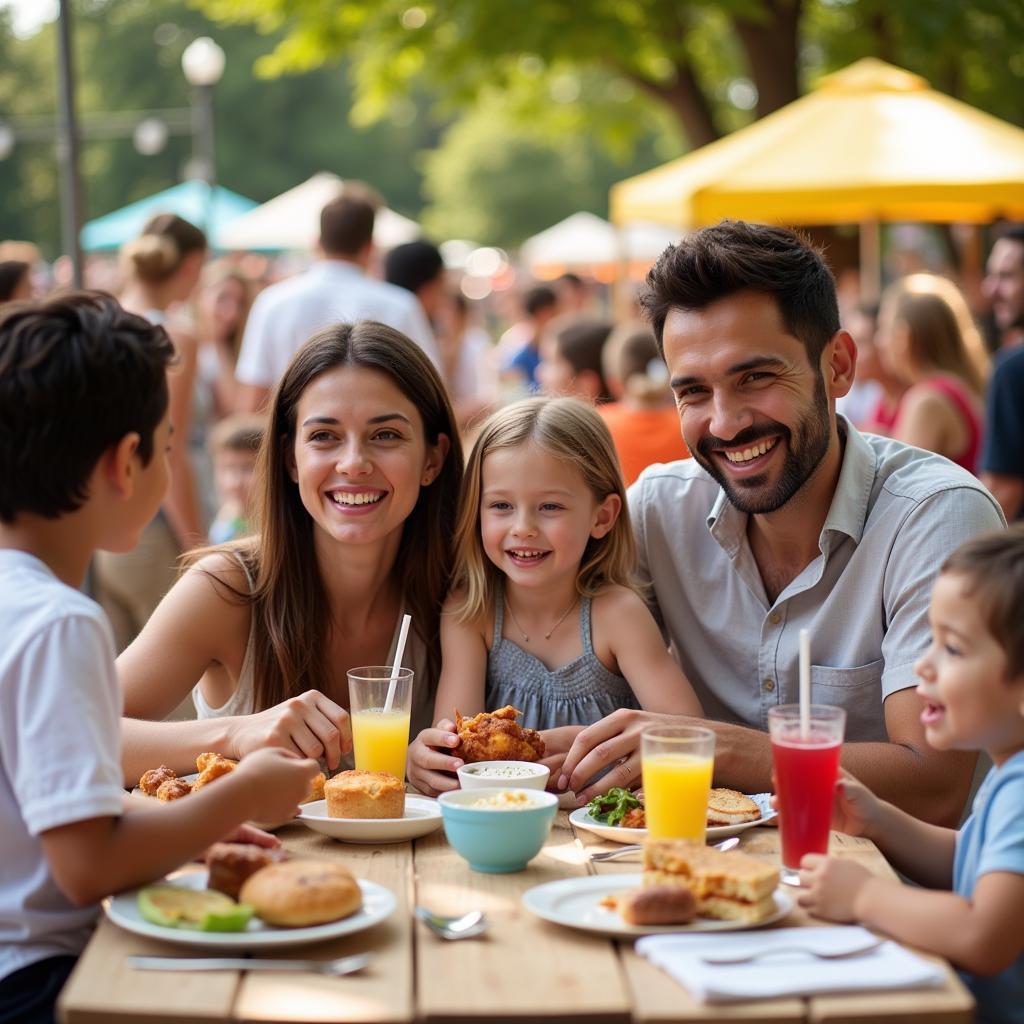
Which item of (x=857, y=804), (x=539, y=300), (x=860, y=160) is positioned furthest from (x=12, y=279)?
(x=539, y=300)

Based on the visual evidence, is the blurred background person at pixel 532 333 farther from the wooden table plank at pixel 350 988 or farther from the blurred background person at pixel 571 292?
the wooden table plank at pixel 350 988

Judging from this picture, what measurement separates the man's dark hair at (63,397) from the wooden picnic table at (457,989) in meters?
0.62

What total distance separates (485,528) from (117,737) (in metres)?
1.29

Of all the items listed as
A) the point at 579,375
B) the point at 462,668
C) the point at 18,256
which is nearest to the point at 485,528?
the point at 462,668

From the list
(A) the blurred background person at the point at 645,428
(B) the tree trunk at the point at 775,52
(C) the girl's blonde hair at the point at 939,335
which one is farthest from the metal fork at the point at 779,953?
(B) the tree trunk at the point at 775,52

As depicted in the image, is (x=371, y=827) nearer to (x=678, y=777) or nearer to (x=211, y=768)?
(x=211, y=768)

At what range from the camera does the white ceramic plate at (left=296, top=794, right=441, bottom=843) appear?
2.39m

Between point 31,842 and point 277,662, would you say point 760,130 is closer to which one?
point 277,662

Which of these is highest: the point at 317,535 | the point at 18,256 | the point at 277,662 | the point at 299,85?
the point at 299,85

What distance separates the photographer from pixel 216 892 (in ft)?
6.81

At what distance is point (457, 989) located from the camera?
180 centimetres

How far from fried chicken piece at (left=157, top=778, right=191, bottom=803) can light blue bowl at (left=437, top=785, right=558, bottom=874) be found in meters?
0.51

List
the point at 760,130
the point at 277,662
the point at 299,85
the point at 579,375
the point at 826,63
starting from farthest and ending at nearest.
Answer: the point at 299,85
the point at 826,63
the point at 760,130
the point at 579,375
the point at 277,662

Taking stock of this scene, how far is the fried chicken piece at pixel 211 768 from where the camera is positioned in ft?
8.18
